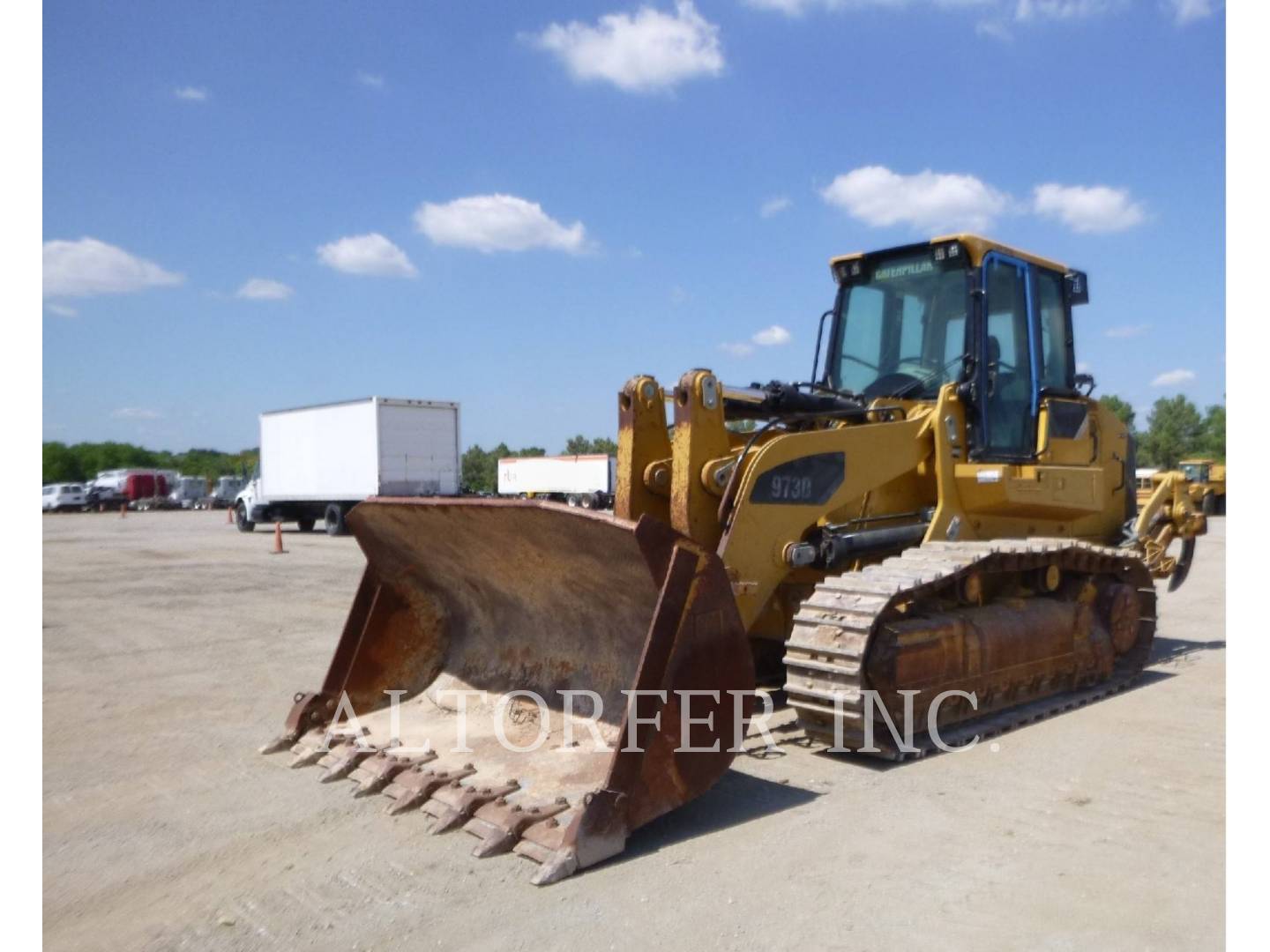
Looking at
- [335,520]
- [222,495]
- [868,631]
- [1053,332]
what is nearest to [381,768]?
[868,631]

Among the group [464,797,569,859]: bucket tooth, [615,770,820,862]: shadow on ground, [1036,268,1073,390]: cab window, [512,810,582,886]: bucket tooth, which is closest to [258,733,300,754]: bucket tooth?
[464,797,569,859]: bucket tooth

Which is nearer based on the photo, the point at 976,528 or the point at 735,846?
the point at 735,846

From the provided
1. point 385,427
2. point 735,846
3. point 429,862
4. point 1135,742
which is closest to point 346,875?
point 429,862

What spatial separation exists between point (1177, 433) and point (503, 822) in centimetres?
6047

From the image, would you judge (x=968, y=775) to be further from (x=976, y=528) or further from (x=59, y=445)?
(x=59, y=445)

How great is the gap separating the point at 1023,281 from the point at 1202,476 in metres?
29.4

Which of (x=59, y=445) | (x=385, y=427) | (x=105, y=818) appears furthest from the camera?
(x=59, y=445)

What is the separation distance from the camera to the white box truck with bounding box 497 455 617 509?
30.3 meters

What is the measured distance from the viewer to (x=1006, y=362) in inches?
272

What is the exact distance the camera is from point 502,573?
5605mm

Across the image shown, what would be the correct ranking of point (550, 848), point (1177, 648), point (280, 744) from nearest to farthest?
1. point (550, 848)
2. point (280, 744)
3. point (1177, 648)

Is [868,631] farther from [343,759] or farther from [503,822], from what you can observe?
[343,759]

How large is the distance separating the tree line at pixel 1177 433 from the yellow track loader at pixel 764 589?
4982 cm

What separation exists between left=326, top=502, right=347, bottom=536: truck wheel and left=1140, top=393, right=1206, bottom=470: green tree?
44.2m
